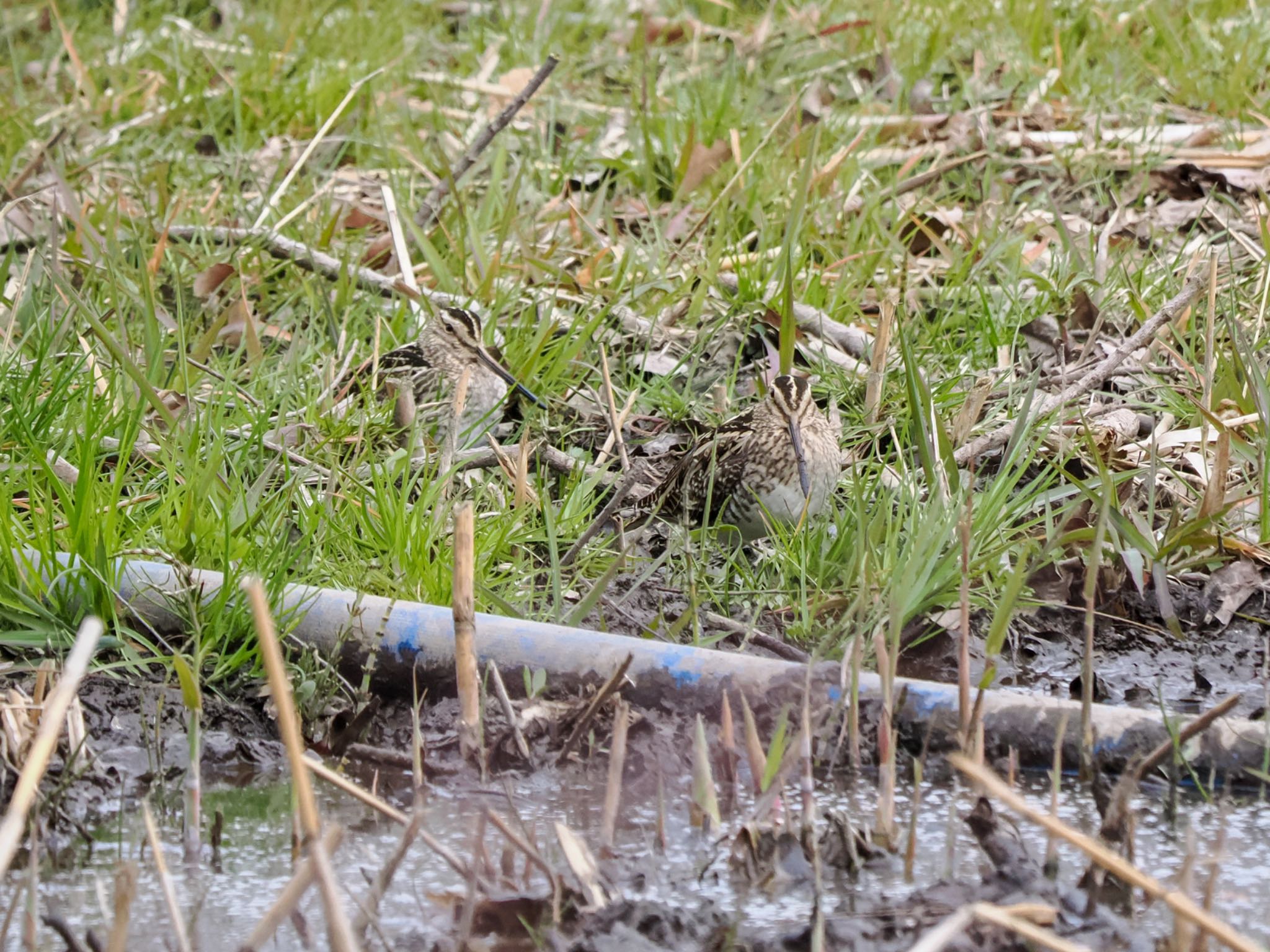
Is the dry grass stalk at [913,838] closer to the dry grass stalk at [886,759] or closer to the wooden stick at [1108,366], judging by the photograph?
the dry grass stalk at [886,759]

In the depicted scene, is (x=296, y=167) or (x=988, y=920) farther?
(x=296, y=167)

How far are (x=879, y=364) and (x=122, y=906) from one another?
122 inches

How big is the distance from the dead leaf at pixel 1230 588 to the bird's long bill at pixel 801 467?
40.2 inches

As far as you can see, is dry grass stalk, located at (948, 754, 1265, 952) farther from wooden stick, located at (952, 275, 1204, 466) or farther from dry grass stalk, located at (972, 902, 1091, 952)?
wooden stick, located at (952, 275, 1204, 466)

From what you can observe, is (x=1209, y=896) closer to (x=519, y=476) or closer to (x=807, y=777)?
(x=807, y=777)

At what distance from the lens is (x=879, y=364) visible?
15.8 feet

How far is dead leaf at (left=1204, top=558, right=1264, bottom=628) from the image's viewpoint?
399cm

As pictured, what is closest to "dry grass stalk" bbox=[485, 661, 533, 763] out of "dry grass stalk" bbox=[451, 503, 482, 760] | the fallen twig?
"dry grass stalk" bbox=[451, 503, 482, 760]

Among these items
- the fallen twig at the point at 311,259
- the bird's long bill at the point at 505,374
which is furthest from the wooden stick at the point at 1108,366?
the fallen twig at the point at 311,259

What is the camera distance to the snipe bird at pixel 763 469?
14.2ft

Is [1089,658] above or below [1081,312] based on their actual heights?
below

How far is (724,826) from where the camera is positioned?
3.02 m

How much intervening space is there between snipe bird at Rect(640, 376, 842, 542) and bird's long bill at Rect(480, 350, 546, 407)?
56cm

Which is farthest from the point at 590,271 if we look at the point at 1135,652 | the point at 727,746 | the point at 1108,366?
the point at 727,746
